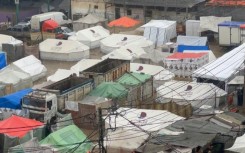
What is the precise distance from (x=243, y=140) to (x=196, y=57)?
35.7 feet

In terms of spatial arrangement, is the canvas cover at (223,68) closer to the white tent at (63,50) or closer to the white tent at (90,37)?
the white tent at (63,50)

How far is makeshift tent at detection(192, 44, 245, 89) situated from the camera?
23.8 meters

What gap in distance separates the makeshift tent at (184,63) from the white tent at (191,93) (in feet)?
11.6

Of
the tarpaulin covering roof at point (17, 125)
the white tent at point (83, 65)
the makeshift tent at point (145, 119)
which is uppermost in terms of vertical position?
the white tent at point (83, 65)

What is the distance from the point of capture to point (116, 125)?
18.4m

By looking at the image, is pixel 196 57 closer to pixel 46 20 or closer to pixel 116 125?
pixel 116 125

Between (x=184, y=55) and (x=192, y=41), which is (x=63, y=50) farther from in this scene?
(x=184, y=55)

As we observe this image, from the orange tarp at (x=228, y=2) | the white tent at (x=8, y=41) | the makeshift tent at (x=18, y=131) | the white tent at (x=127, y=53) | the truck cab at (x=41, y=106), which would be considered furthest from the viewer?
the orange tarp at (x=228, y=2)

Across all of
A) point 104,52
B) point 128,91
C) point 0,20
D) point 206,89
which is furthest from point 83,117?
point 0,20

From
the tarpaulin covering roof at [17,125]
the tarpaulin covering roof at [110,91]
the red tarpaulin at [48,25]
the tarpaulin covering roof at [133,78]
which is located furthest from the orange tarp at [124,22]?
the tarpaulin covering roof at [17,125]

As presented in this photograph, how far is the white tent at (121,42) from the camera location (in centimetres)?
3105

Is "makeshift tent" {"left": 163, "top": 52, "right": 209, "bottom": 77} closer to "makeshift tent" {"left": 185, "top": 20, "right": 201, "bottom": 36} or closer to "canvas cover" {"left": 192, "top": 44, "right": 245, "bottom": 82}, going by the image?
"canvas cover" {"left": 192, "top": 44, "right": 245, "bottom": 82}

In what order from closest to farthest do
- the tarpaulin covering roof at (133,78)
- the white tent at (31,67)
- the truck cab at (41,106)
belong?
the truck cab at (41,106) < the tarpaulin covering roof at (133,78) < the white tent at (31,67)

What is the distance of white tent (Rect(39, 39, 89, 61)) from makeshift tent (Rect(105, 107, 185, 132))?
11.6 meters
